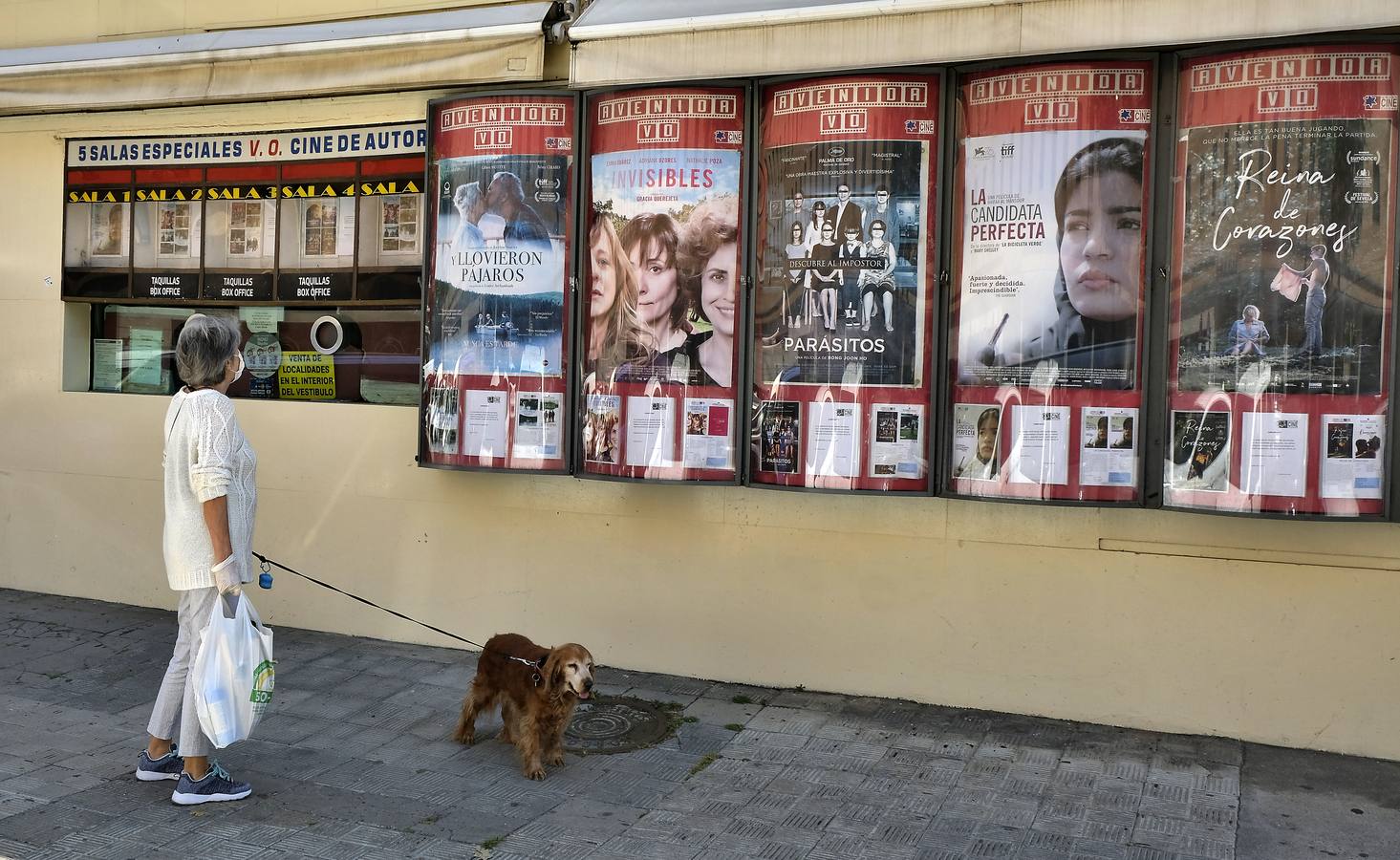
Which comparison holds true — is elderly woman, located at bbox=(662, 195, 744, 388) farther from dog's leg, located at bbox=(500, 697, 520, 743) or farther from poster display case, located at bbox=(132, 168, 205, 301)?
poster display case, located at bbox=(132, 168, 205, 301)

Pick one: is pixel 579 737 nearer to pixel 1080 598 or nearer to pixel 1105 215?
pixel 1080 598

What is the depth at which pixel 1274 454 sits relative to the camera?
5457 millimetres

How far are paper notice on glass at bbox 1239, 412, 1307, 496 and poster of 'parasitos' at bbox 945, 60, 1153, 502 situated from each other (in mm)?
483

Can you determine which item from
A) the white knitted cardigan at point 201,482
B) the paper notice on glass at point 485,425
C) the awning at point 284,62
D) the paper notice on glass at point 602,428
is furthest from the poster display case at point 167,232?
the white knitted cardigan at point 201,482

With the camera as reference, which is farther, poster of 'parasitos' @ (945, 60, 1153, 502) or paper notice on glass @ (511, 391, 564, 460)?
paper notice on glass @ (511, 391, 564, 460)

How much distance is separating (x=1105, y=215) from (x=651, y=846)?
3463 mm

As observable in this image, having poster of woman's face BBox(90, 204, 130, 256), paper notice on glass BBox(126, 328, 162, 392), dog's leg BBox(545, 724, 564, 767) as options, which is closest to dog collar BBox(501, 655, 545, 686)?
dog's leg BBox(545, 724, 564, 767)

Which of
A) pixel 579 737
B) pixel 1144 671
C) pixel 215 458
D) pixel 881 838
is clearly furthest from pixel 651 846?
pixel 1144 671

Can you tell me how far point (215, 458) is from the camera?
4.84 metres

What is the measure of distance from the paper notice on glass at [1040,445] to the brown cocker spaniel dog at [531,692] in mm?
2209

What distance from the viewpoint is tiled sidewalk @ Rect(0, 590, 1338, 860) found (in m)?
4.61

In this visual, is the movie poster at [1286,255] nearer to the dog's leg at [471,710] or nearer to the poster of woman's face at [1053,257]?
the poster of woman's face at [1053,257]

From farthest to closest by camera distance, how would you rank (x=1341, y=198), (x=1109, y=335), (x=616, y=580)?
(x=616, y=580) → (x=1109, y=335) → (x=1341, y=198)

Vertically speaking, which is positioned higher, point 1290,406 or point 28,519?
point 1290,406
